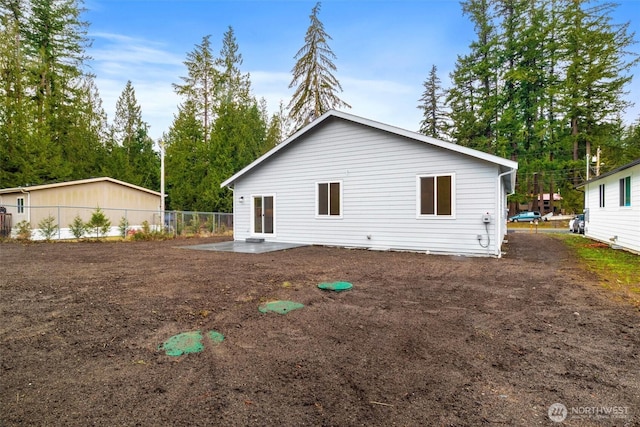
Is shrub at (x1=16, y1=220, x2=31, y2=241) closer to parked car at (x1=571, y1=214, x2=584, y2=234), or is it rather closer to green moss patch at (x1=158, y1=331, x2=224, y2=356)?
green moss patch at (x1=158, y1=331, x2=224, y2=356)

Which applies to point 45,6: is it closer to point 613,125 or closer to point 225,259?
point 225,259

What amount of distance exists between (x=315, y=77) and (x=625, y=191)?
54.5ft

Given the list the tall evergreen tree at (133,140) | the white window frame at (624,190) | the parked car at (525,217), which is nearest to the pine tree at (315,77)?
the tall evergreen tree at (133,140)

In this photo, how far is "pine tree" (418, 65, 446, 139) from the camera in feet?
113

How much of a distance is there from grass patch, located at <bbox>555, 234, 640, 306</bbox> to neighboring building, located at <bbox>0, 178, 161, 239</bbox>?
57.2 feet

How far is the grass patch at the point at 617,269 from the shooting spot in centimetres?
511

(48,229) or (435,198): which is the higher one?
(435,198)

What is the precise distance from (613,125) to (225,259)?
109 ft

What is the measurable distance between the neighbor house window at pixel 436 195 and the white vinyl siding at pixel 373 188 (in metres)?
0.15

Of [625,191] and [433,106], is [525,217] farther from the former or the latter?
[625,191]

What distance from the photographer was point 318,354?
2.74 m

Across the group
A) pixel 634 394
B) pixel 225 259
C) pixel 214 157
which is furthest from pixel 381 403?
pixel 214 157

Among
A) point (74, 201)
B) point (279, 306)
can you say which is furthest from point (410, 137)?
point (74, 201)

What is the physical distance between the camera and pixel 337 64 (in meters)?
20.6
